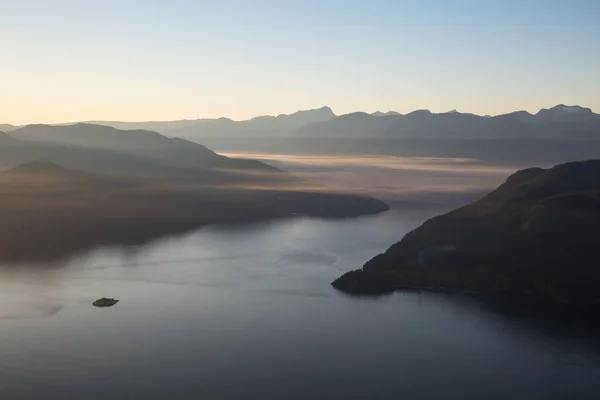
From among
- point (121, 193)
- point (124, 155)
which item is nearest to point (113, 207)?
point (121, 193)

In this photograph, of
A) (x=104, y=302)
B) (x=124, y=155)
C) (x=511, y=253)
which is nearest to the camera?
(x=104, y=302)

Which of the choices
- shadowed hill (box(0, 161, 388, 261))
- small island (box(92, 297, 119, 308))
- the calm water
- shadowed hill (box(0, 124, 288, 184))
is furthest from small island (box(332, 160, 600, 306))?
shadowed hill (box(0, 124, 288, 184))

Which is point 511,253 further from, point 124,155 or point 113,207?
point 124,155

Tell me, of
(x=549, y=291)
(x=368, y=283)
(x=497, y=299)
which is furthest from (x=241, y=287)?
(x=549, y=291)

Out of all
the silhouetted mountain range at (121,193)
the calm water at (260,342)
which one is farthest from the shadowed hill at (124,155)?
the calm water at (260,342)

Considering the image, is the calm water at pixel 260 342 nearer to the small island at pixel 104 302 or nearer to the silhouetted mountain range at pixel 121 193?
the small island at pixel 104 302

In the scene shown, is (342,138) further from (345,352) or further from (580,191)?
(345,352)
